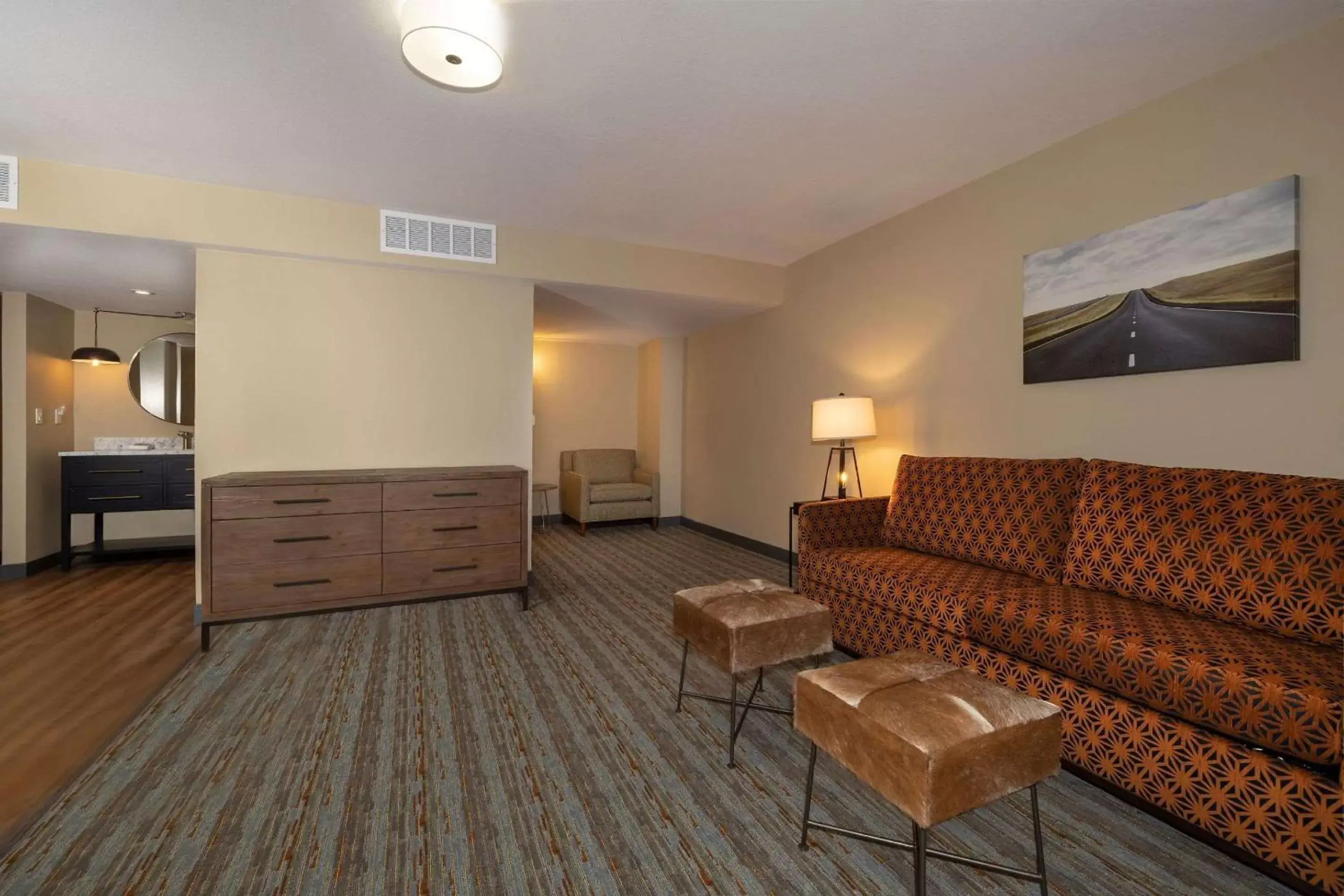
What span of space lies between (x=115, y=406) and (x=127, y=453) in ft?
3.17

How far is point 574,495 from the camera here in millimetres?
6730

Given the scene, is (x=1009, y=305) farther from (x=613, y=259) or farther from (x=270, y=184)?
(x=270, y=184)

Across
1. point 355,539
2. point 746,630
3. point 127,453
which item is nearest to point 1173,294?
point 746,630

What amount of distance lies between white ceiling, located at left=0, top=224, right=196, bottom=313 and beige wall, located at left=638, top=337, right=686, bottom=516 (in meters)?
4.27

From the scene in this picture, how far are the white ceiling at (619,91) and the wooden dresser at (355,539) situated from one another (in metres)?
1.74

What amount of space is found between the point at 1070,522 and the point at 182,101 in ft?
13.9

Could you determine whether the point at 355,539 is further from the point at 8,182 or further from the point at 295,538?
the point at 8,182

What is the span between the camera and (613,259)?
4.40m

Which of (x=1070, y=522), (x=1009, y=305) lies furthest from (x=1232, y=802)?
(x=1009, y=305)

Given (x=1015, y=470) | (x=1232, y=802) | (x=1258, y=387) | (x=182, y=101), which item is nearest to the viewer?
(x=1232, y=802)

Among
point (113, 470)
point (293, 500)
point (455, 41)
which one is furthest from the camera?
point (113, 470)

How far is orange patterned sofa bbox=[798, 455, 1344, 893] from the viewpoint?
1.44 m

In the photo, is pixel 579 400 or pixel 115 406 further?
pixel 579 400

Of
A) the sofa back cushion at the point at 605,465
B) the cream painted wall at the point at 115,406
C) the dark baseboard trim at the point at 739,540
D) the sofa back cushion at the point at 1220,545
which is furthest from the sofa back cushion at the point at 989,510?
the cream painted wall at the point at 115,406
